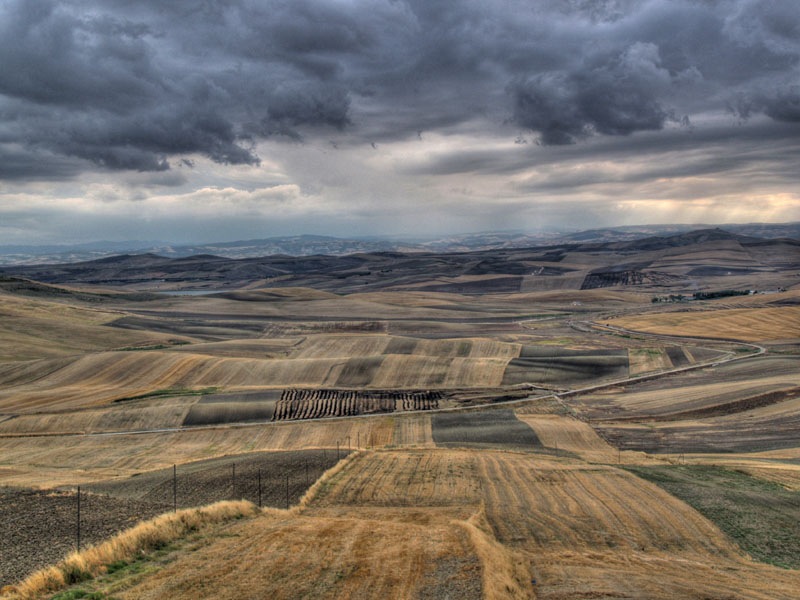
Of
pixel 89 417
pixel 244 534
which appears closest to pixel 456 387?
pixel 89 417

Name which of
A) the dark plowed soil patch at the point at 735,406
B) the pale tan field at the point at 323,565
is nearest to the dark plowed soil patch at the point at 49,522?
the pale tan field at the point at 323,565

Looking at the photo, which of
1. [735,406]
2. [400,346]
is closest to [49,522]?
[735,406]

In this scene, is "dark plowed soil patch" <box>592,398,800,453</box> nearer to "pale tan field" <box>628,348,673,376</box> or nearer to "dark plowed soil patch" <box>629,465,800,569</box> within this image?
"dark plowed soil patch" <box>629,465,800,569</box>

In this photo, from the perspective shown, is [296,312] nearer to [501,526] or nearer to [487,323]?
[487,323]

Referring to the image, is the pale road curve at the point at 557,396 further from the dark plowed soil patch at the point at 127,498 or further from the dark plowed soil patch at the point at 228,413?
the dark plowed soil patch at the point at 127,498

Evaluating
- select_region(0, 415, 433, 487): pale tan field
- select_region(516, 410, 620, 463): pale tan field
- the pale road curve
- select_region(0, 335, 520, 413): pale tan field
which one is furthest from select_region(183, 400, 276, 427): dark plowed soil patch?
select_region(516, 410, 620, 463): pale tan field
